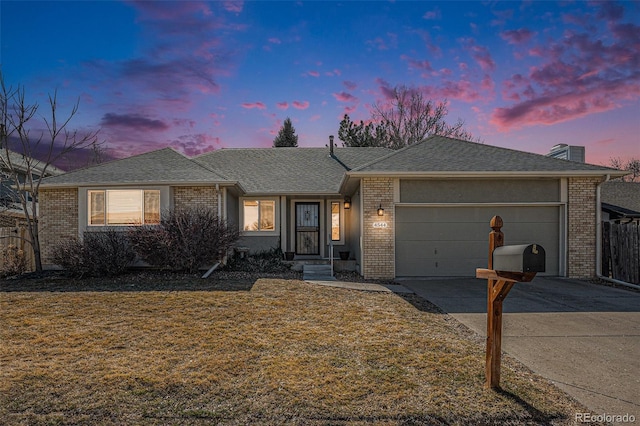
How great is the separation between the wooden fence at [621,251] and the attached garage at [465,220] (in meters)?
1.31

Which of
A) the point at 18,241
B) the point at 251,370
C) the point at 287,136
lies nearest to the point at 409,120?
the point at 287,136

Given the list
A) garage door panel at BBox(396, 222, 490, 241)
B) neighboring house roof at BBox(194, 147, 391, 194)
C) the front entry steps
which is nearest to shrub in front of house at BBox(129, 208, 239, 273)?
the front entry steps

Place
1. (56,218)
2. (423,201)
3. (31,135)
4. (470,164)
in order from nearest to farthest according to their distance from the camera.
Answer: (423,201) < (470,164) < (56,218) < (31,135)

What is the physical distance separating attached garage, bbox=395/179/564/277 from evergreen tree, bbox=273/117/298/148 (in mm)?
25651

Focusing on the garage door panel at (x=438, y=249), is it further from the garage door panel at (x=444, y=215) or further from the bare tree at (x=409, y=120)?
the bare tree at (x=409, y=120)

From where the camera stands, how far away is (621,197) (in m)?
15.2

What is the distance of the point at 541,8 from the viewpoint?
9.92 m

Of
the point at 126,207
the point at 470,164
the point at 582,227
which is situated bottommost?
the point at 582,227

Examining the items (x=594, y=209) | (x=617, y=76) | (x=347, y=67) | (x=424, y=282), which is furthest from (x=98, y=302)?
(x=617, y=76)

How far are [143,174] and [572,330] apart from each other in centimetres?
1186

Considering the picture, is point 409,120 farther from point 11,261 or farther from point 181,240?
point 11,261

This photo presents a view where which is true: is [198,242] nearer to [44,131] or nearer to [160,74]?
[160,74]

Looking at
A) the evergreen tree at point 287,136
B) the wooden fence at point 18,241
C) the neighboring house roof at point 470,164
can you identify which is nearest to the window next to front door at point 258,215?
the neighboring house roof at point 470,164

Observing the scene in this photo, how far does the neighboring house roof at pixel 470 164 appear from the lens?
992 centimetres
